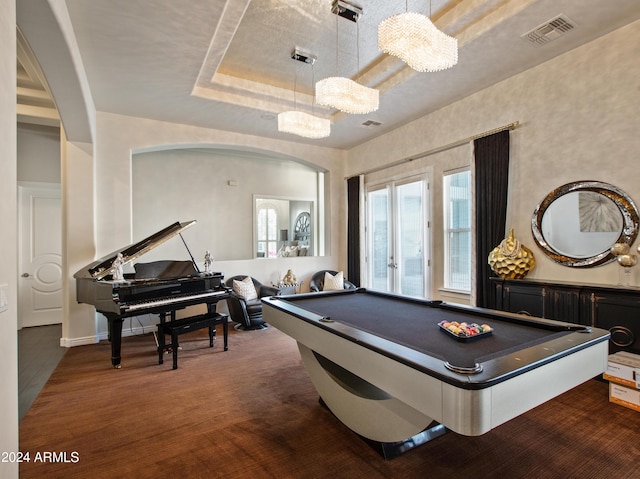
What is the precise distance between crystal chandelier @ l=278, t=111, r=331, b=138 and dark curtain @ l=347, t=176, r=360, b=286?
2.83 metres

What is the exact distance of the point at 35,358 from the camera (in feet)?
13.3

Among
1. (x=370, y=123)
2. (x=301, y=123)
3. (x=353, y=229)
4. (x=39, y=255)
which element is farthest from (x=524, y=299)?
(x=39, y=255)

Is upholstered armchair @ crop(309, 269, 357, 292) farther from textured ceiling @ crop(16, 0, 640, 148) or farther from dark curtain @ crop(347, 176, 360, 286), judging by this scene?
textured ceiling @ crop(16, 0, 640, 148)

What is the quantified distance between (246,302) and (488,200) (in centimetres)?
376

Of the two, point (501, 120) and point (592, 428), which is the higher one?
point (501, 120)

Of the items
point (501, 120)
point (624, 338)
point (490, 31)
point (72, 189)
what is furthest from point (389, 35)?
point (72, 189)

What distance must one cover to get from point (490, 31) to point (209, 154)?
5.24 meters

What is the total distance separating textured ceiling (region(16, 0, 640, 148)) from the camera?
2.83 meters

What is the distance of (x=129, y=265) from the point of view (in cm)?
503

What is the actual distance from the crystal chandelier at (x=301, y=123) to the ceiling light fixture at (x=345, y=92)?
22.6 inches

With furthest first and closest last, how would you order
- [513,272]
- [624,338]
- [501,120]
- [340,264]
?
[340,264]
[501,120]
[513,272]
[624,338]

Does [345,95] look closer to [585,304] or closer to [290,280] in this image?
[585,304]

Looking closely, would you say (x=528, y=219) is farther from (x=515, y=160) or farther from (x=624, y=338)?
(x=624, y=338)

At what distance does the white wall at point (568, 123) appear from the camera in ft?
10.1
